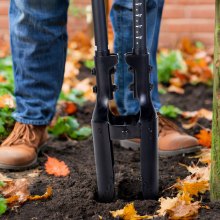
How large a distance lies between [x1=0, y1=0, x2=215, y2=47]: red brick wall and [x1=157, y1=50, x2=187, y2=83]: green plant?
0.64m

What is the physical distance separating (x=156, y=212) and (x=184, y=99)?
89.5 inches

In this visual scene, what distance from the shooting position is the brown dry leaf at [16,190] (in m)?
2.34

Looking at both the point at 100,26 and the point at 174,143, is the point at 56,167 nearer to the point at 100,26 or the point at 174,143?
the point at 174,143

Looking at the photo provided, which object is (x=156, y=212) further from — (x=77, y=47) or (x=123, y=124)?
(x=77, y=47)

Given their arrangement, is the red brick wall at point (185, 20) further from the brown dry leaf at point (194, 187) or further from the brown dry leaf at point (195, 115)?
the brown dry leaf at point (194, 187)

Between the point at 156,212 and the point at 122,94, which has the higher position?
the point at 122,94

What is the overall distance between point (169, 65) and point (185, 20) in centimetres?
87

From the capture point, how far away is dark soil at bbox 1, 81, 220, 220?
2.19 metres

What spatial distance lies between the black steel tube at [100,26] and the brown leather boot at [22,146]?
829 mm

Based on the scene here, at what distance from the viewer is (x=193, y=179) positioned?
248cm

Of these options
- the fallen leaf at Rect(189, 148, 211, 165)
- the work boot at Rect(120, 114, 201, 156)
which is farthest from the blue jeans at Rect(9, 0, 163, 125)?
the fallen leaf at Rect(189, 148, 211, 165)

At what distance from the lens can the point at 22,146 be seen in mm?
2809

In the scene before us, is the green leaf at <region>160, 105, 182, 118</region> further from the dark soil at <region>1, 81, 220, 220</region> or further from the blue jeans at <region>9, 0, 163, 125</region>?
the blue jeans at <region>9, 0, 163, 125</region>

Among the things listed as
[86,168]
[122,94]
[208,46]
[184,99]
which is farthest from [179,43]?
[86,168]
